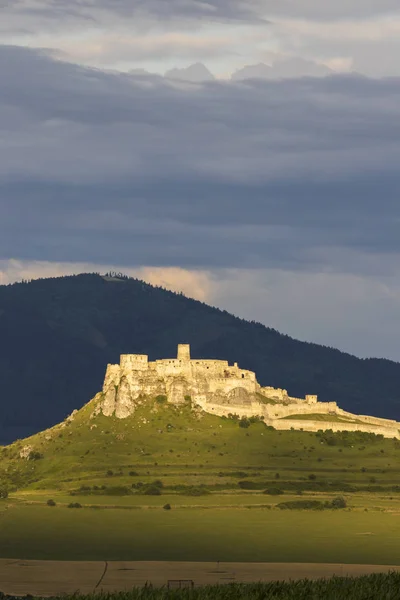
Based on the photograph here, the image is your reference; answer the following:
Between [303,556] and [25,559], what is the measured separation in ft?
108

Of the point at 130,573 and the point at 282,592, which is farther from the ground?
the point at 130,573

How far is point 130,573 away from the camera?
171 meters

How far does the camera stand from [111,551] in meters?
196

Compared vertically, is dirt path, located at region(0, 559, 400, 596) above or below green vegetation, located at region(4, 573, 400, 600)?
above

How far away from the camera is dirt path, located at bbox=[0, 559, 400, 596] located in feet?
521

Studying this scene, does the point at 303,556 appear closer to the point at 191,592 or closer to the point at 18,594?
the point at 18,594

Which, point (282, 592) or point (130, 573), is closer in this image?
point (282, 592)

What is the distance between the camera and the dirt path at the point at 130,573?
159 m

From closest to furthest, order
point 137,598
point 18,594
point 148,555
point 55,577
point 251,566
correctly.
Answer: point 137,598, point 18,594, point 55,577, point 251,566, point 148,555

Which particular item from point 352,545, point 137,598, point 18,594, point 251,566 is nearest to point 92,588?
point 18,594

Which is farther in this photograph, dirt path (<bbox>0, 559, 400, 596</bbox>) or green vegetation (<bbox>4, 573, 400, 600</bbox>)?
dirt path (<bbox>0, 559, 400, 596</bbox>)

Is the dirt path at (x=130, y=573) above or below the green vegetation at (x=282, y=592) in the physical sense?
above

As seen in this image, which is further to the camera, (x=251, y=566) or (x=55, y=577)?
(x=251, y=566)

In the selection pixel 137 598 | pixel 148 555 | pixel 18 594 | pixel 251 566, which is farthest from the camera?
pixel 148 555
